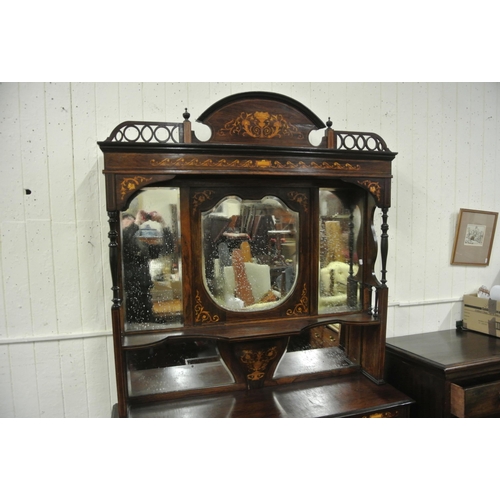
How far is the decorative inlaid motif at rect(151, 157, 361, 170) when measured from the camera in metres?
1.49

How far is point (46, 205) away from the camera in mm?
1691

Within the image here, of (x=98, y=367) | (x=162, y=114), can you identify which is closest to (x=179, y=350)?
(x=98, y=367)

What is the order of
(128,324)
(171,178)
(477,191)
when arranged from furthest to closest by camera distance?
(477,191), (128,324), (171,178)

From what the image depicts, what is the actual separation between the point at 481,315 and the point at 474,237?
521 millimetres

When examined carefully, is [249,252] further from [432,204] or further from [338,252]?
[432,204]

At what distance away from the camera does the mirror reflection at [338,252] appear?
1.86 meters

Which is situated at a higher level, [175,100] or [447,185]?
[175,100]

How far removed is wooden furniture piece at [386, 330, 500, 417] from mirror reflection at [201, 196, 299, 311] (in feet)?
2.54

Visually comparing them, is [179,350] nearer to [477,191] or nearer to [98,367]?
[98,367]

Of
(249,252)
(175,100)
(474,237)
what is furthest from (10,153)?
(474,237)

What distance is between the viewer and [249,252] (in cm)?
177

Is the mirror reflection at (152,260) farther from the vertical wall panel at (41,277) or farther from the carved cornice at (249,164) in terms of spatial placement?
the vertical wall panel at (41,277)

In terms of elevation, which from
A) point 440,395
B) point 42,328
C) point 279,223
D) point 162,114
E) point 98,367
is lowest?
point 440,395

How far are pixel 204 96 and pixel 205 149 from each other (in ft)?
1.67
